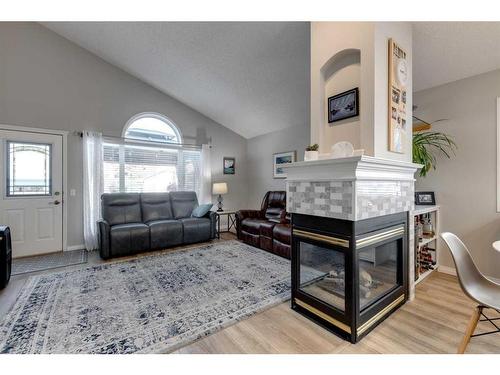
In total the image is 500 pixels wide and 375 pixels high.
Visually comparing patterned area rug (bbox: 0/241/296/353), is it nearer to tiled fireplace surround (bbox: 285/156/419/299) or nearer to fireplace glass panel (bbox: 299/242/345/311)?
fireplace glass panel (bbox: 299/242/345/311)

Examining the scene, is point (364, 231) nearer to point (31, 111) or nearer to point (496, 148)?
point (496, 148)

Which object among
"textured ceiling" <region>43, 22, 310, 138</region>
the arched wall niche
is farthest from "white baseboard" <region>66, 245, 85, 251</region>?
the arched wall niche

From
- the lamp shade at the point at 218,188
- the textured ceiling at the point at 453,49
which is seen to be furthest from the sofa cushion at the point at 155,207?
the textured ceiling at the point at 453,49

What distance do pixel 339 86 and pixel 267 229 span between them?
7.77ft

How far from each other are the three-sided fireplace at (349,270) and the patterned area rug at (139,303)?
1.44ft

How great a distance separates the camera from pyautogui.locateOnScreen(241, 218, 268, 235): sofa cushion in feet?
12.9

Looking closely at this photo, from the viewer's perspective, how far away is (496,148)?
8.07 feet

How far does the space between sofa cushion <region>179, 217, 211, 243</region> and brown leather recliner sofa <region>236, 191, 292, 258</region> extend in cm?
62

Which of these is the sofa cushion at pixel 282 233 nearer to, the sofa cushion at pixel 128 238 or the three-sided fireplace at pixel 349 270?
the three-sided fireplace at pixel 349 270

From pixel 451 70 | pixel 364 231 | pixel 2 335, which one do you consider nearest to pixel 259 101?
pixel 451 70

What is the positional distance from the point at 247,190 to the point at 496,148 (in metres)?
4.56

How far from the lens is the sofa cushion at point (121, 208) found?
155 inches

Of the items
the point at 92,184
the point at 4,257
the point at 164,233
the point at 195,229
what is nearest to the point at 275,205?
the point at 195,229

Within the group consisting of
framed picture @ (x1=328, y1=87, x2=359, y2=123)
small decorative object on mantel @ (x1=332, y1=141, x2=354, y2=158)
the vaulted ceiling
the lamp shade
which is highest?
the vaulted ceiling
